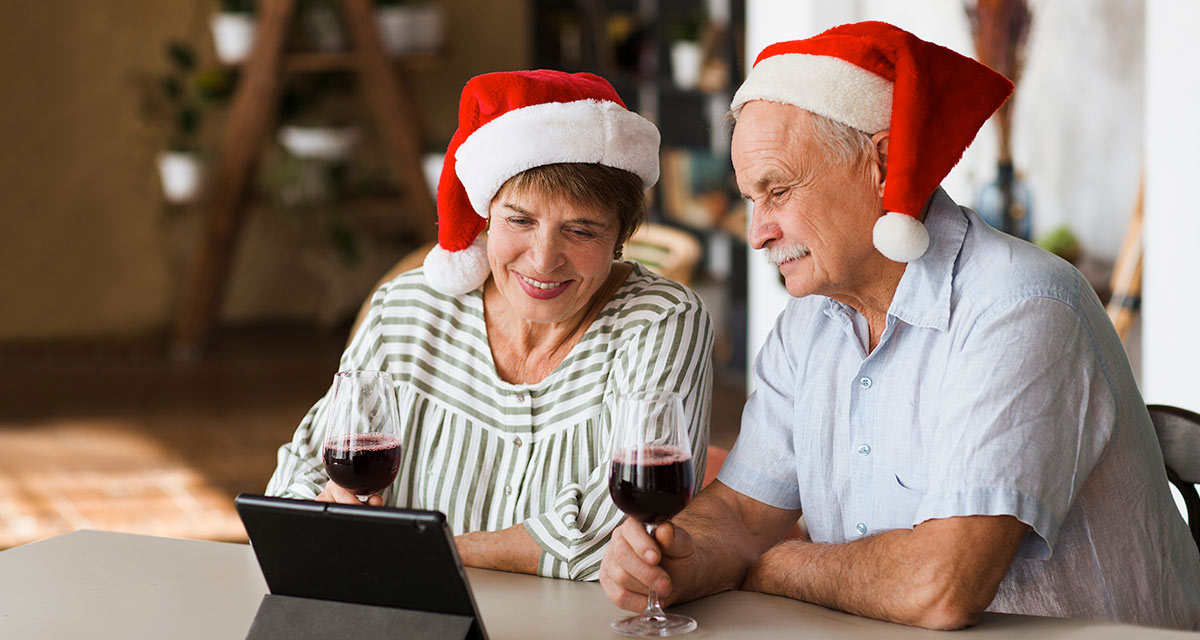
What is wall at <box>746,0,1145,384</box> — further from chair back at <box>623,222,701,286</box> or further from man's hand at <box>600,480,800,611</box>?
man's hand at <box>600,480,800,611</box>

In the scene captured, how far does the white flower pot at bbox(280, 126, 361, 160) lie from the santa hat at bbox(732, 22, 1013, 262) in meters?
4.83

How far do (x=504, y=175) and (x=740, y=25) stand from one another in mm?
3363

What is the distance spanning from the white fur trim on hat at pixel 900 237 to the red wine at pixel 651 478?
0.40 meters

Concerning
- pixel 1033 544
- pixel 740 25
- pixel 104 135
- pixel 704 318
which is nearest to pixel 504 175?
pixel 704 318

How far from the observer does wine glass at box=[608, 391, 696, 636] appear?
50.1 inches

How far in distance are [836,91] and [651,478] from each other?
0.56 m

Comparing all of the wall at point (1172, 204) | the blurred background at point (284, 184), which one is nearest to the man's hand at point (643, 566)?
the blurred background at point (284, 184)

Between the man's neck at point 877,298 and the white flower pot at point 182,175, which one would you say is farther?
the white flower pot at point 182,175

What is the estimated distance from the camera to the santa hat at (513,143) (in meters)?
1.81

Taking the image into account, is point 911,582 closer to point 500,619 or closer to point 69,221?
point 500,619

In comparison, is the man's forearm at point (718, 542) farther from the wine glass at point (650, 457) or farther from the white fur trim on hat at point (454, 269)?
the white fur trim on hat at point (454, 269)

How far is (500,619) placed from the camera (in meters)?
1.35

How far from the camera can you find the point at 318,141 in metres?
6.12

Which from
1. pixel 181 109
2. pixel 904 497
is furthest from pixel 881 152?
pixel 181 109
